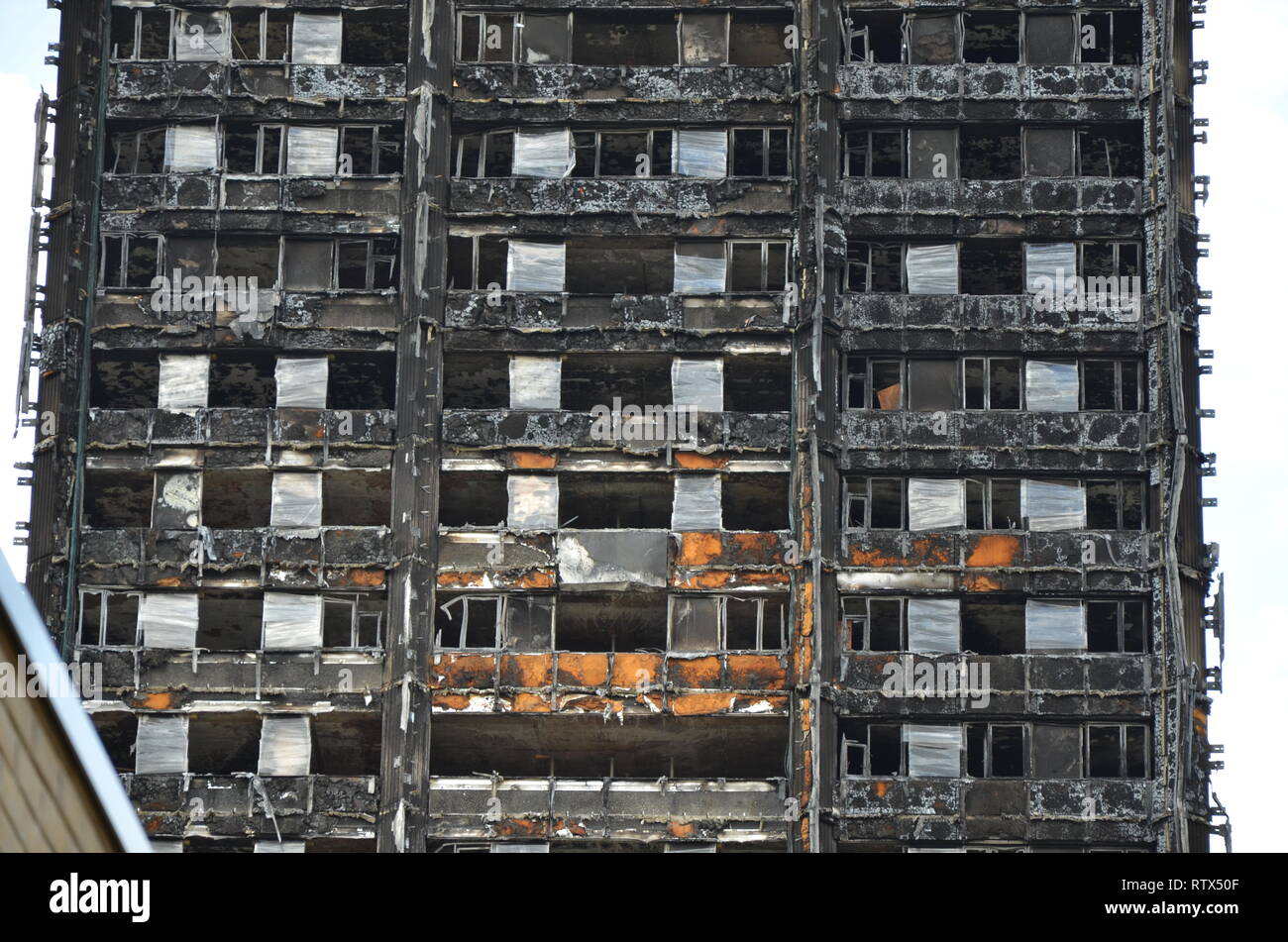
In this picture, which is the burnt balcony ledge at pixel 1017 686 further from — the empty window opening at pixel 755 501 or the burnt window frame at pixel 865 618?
the empty window opening at pixel 755 501

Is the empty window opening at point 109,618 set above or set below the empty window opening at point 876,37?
below

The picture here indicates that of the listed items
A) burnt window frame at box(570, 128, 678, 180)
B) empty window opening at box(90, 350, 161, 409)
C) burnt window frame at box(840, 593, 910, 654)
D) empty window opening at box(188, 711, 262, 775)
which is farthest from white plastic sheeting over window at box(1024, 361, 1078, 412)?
empty window opening at box(90, 350, 161, 409)

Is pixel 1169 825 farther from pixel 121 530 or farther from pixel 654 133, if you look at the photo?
pixel 121 530

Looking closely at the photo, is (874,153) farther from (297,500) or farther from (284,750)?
(284,750)

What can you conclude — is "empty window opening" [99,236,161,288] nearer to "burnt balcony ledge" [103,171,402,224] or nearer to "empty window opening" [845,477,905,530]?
"burnt balcony ledge" [103,171,402,224]

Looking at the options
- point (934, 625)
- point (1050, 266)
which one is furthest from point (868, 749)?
point (1050, 266)

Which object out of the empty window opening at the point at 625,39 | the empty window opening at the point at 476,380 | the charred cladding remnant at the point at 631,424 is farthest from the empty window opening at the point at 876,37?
the empty window opening at the point at 476,380
